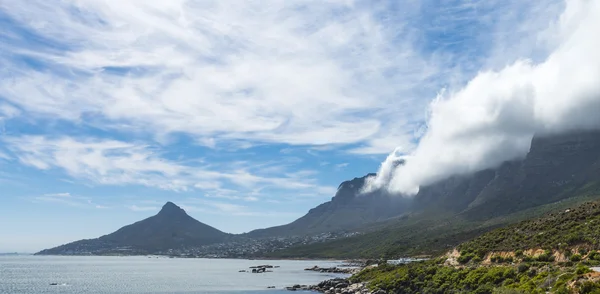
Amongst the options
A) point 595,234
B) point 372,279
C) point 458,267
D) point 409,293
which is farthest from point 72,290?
point 595,234

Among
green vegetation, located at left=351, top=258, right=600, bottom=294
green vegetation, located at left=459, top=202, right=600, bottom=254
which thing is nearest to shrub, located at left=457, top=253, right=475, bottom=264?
green vegetation, located at left=459, top=202, right=600, bottom=254

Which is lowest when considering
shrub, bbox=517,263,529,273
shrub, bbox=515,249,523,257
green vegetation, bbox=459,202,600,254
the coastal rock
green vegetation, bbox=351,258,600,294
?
the coastal rock

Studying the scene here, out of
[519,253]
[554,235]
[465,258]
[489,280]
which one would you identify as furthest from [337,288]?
[554,235]

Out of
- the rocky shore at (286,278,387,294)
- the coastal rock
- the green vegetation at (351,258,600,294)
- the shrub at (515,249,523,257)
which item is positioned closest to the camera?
the green vegetation at (351,258,600,294)

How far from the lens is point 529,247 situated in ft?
233

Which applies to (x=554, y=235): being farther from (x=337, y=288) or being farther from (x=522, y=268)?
(x=337, y=288)

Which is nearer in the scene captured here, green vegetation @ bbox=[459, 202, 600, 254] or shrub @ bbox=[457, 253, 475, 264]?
green vegetation @ bbox=[459, 202, 600, 254]

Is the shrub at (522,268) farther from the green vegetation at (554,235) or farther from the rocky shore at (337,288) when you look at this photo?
the rocky shore at (337,288)

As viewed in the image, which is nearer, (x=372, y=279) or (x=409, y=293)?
(x=409, y=293)

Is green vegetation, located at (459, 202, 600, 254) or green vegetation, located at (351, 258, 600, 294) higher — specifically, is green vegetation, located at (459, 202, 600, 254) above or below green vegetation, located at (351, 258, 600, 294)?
above

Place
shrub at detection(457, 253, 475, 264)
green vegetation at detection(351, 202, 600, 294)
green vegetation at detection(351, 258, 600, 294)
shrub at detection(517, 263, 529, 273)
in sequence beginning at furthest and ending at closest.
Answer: shrub at detection(457, 253, 475, 264), shrub at detection(517, 263, 529, 273), green vegetation at detection(351, 202, 600, 294), green vegetation at detection(351, 258, 600, 294)

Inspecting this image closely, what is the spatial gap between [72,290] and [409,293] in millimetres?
90614

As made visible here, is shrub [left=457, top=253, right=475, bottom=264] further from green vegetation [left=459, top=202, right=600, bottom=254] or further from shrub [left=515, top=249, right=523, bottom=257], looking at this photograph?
shrub [left=515, top=249, right=523, bottom=257]

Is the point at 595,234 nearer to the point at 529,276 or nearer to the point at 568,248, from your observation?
the point at 568,248
